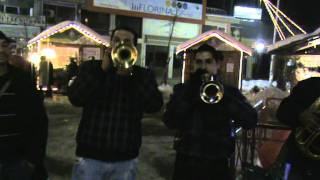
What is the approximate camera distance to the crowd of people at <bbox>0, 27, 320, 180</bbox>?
333 cm

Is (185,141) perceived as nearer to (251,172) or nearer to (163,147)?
(251,172)

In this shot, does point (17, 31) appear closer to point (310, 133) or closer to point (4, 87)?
point (4, 87)

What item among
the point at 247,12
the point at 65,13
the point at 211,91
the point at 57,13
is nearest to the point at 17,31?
the point at 57,13

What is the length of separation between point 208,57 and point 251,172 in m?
1.64

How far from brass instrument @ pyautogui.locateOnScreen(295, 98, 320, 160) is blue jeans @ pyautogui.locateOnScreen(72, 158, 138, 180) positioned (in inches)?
49.2

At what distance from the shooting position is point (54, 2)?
94.0 feet

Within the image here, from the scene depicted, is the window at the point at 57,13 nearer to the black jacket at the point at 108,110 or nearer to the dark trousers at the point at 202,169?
the black jacket at the point at 108,110

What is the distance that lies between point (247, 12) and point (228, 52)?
2324 cm

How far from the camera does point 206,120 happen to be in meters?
3.54

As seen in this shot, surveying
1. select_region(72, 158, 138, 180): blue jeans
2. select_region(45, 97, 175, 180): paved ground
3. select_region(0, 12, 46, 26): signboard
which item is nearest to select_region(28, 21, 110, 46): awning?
select_region(0, 12, 46, 26): signboard

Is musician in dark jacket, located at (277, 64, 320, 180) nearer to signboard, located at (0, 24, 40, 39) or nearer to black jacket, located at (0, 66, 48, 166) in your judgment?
black jacket, located at (0, 66, 48, 166)

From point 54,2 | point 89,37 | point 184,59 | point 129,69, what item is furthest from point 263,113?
point 54,2

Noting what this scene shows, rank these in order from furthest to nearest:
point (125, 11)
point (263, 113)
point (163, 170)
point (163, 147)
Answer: point (125, 11) → point (163, 147) → point (163, 170) → point (263, 113)

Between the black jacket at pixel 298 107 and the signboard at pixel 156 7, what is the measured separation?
88.7 feet
